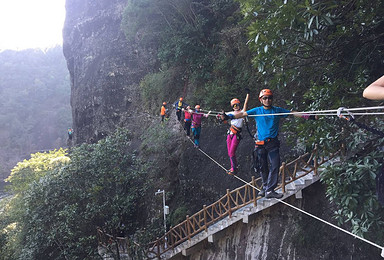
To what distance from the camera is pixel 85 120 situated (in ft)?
85.0

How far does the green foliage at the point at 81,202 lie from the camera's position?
9.28m

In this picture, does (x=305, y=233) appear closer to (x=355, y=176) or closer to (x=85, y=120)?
(x=355, y=176)

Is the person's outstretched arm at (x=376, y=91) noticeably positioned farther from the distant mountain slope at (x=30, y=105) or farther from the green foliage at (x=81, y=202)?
the distant mountain slope at (x=30, y=105)

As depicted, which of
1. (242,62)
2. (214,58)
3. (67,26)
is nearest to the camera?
(242,62)

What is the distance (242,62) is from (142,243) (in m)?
8.71

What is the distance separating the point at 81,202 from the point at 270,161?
792 centimetres

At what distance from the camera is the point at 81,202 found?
9.96m

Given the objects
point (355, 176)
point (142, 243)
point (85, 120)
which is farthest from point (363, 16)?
point (85, 120)

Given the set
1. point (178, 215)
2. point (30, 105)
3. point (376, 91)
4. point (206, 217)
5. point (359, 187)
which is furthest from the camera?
point (30, 105)

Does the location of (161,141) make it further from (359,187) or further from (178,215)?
(359,187)

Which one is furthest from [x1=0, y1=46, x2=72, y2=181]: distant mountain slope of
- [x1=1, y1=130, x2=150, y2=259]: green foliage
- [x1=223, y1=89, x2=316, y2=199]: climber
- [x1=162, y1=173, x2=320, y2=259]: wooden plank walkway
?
[x1=223, y1=89, x2=316, y2=199]: climber

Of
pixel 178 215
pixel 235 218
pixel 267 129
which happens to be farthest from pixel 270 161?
pixel 178 215

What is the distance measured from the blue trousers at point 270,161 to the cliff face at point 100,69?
56.9 feet

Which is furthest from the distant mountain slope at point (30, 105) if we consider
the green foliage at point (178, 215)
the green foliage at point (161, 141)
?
the green foliage at point (178, 215)
